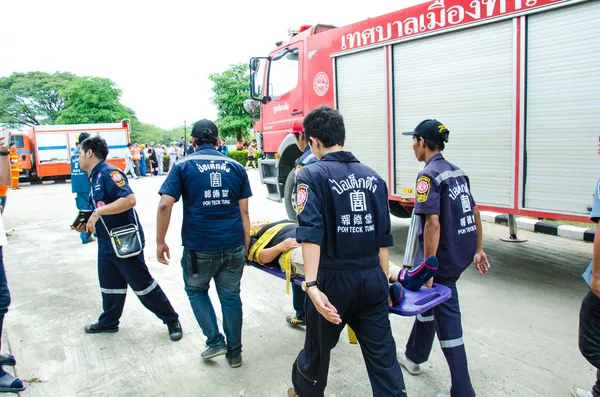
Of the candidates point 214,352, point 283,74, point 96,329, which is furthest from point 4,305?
point 283,74

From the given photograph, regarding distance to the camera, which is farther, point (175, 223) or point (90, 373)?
point (175, 223)

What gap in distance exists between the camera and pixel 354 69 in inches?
230

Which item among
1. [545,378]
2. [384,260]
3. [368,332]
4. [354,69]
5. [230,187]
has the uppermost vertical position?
[354,69]

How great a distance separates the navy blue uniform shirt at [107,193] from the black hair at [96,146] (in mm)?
80

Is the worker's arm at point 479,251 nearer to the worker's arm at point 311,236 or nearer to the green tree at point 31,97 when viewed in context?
the worker's arm at point 311,236

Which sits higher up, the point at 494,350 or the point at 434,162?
the point at 434,162

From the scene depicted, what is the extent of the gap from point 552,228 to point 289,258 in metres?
5.39

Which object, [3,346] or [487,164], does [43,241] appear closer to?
[3,346]

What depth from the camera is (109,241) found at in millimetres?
3590

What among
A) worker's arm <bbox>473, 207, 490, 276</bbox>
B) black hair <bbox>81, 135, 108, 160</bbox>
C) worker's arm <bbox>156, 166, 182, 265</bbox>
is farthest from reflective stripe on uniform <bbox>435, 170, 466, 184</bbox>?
black hair <bbox>81, 135, 108, 160</bbox>

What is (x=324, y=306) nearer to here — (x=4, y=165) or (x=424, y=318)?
(x=424, y=318)

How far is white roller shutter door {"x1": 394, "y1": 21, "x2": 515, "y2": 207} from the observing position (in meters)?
4.40

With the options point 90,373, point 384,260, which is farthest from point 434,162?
point 90,373

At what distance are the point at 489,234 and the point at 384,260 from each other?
17.4ft
